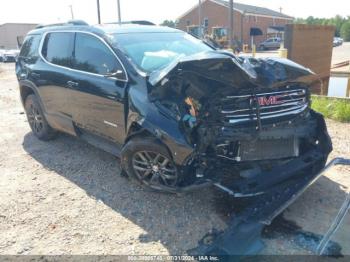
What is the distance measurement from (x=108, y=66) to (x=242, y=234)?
2.51 meters

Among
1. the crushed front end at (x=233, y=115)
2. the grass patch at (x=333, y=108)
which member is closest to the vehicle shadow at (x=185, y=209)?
the crushed front end at (x=233, y=115)

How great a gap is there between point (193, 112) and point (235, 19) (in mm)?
48461

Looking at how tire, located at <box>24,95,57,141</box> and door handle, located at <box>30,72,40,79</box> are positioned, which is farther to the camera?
tire, located at <box>24,95,57,141</box>

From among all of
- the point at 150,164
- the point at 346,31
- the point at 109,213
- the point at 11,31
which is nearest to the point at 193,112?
the point at 150,164

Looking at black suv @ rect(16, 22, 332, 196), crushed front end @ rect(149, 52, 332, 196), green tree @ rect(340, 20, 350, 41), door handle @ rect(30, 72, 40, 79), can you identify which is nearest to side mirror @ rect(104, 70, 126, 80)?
black suv @ rect(16, 22, 332, 196)

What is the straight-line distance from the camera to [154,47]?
4.36 metres

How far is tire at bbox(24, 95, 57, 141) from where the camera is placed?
5871 millimetres

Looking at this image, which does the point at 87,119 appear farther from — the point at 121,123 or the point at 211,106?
the point at 211,106

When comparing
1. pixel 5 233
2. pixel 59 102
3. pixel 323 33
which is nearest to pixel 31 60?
pixel 59 102

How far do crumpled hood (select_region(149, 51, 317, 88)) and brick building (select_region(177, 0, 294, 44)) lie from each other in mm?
44723

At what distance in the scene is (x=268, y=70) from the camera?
131 inches

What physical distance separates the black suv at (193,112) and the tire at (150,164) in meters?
0.01

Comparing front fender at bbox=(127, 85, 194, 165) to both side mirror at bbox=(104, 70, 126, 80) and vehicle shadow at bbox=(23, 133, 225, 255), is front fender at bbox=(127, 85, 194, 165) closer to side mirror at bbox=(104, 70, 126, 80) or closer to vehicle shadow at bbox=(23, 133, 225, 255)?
side mirror at bbox=(104, 70, 126, 80)

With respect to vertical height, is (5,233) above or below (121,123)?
below
